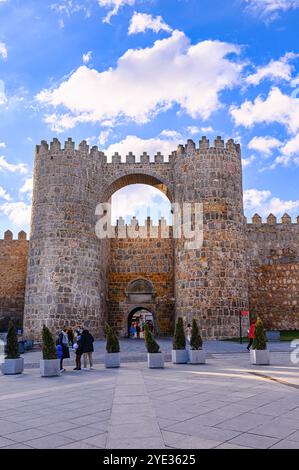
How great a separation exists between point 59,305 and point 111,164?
8.87 m

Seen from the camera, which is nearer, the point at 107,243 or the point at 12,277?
the point at 107,243

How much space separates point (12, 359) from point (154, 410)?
253 inches

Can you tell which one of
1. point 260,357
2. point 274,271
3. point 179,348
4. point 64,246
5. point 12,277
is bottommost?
point 260,357

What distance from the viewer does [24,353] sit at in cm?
1675

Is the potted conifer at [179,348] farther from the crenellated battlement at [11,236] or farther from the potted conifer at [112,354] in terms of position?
the crenellated battlement at [11,236]

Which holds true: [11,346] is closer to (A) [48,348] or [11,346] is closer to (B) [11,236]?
(A) [48,348]

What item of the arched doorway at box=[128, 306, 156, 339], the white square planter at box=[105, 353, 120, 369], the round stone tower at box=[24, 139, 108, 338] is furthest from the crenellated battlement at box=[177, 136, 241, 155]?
the white square planter at box=[105, 353, 120, 369]

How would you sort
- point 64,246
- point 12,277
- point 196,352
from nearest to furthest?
point 196,352
point 64,246
point 12,277

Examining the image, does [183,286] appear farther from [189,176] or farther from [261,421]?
[261,421]

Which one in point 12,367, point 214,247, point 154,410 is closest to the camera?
point 154,410

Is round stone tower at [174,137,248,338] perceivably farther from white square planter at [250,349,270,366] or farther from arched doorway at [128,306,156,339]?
white square planter at [250,349,270,366]

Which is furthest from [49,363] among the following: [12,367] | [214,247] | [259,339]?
[214,247]

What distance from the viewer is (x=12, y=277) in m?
27.8

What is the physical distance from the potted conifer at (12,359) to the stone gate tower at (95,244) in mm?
9444
